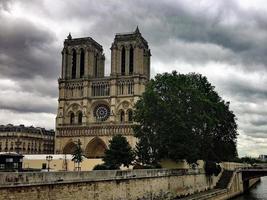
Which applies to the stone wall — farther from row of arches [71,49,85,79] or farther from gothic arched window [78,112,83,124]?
row of arches [71,49,85,79]

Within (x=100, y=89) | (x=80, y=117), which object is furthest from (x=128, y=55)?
(x=80, y=117)

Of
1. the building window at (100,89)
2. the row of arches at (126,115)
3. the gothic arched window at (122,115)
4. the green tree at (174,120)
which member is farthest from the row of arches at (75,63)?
the green tree at (174,120)

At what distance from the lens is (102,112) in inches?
4126

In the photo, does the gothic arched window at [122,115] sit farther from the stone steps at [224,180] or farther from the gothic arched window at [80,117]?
the stone steps at [224,180]

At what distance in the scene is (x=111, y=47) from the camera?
105438mm

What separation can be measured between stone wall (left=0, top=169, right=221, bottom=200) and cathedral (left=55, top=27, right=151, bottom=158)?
4851 cm

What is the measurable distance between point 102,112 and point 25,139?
3138cm

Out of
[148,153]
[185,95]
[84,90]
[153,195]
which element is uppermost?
[84,90]

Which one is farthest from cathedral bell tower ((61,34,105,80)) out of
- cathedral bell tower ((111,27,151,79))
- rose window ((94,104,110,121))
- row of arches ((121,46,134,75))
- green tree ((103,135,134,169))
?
green tree ((103,135,134,169))

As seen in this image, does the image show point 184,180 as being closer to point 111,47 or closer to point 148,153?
point 148,153

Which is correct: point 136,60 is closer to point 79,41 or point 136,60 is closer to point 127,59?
point 127,59

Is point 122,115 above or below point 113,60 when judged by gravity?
below

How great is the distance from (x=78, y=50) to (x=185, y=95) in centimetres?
5720

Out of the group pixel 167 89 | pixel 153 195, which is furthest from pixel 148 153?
pixel 153 195
